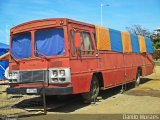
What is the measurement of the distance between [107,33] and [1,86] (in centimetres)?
827

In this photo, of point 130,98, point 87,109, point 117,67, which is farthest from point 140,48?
point 87,109

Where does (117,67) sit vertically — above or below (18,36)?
below

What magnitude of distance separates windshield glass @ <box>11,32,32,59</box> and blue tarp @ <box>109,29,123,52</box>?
161 inches

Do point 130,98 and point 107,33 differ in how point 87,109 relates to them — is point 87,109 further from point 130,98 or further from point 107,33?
point 107,33

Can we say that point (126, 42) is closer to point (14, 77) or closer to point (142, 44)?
point (142, 44)

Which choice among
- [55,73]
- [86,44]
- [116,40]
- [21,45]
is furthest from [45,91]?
[116,40]

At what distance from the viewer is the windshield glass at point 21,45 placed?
38.7 ft

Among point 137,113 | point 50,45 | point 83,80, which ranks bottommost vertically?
point 137,113

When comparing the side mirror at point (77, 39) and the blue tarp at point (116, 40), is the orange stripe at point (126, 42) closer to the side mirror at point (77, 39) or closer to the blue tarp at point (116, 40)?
the blue tarp at point (116, 40)

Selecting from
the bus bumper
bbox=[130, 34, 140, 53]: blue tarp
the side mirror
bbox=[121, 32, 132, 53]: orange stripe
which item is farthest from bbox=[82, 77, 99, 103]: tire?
bbox=[130, 34, 140, 53]: blue tarp

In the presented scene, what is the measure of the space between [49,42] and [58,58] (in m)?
0.75

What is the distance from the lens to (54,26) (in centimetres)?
1111

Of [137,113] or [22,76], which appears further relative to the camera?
[22,76]

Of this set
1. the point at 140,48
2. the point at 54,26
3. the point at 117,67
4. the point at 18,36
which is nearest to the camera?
the point at 54,26
